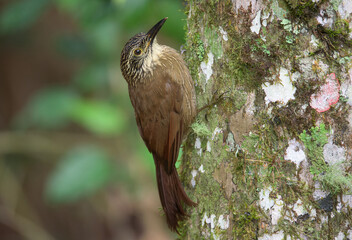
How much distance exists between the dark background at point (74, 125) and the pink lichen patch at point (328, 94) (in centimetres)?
155

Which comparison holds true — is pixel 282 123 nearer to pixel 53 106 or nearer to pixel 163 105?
pixel 163 105

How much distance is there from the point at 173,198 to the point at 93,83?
6.94 ft

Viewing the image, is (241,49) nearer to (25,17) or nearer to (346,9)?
(346,9)

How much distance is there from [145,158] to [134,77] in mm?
994

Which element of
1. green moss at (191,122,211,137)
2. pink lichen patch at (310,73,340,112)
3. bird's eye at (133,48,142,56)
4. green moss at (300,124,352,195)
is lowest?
green moss at (300,124,352,195)

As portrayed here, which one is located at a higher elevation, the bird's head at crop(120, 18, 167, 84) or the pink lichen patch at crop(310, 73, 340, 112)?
the bird's head at crop(120, 18, 167, 84)

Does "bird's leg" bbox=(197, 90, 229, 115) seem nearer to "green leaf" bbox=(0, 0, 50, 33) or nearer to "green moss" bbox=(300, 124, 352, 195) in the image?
"green moss" bbox=(300, 124, 352, 195)

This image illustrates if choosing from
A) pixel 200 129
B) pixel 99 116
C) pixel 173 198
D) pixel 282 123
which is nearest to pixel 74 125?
pixel 99 116

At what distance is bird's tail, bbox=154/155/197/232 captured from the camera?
2.30 meters

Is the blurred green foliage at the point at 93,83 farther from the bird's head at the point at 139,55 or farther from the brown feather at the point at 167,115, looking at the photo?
the brown feather at the point at 167,115

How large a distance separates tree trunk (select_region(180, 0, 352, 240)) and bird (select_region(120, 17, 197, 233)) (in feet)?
1.14

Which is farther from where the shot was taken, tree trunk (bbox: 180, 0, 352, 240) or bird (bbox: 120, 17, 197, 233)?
bird (bbox: 120, 17, 197, 233)

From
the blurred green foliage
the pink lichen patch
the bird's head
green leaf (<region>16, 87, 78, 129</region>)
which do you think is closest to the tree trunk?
the pink lichen patch

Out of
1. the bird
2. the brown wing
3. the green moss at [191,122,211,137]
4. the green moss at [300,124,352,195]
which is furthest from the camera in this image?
the brown wing
